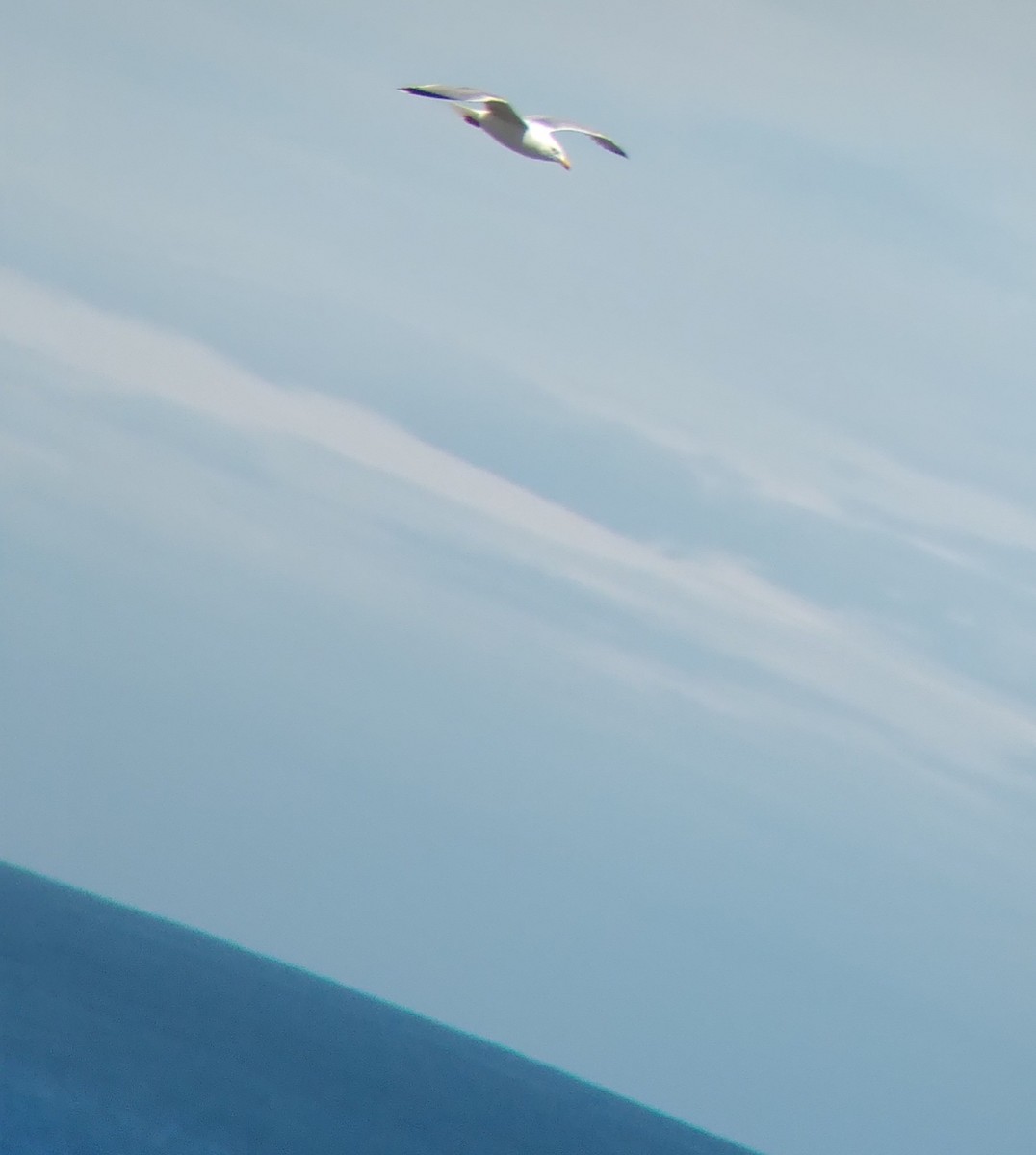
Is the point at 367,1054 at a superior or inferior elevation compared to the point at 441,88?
inferior

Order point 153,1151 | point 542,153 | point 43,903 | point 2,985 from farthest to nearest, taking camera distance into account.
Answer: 1. point 43,903
2. point 2,985
3. point 153,1151
4. point 542,153

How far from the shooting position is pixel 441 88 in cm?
1334

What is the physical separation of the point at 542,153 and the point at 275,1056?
66.7m

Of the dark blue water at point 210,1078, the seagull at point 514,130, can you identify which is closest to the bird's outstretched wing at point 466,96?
the seagull at point 514,130

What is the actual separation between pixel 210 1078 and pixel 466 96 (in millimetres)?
52297

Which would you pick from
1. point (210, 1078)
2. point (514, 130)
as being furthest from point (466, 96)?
point (210, 1078)

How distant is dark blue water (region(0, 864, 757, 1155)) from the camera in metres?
47.1

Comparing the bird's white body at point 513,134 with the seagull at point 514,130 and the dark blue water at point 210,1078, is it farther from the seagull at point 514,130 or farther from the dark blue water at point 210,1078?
the dark blue water at point 210,1078

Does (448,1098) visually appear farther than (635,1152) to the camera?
No

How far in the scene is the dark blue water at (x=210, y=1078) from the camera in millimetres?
47062

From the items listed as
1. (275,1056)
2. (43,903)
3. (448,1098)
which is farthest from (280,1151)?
(43,903)

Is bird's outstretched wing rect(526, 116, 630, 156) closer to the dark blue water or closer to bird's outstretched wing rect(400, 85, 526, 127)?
bird's outstretched wing rect(400, 85, 526, 127)

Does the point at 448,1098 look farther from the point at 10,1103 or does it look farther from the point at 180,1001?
the point at 10,1103

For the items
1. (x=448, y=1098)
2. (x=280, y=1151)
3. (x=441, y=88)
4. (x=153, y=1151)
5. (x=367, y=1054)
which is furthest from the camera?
(x=367, y=1054)
